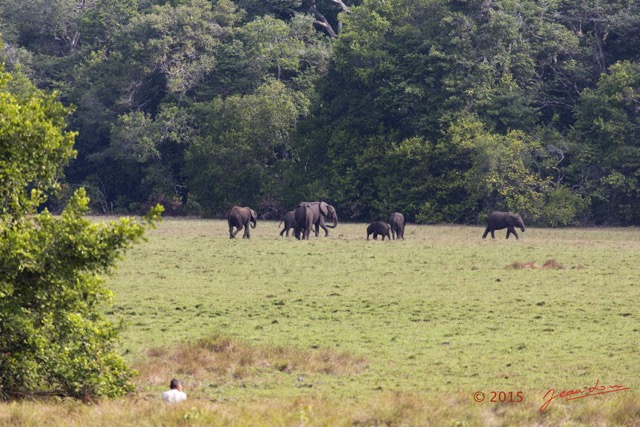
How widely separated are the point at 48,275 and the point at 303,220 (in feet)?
81.5

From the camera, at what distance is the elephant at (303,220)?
36.1 m

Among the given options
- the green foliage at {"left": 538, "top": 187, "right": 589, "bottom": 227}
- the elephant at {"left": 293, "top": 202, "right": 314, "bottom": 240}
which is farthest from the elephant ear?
the green foliage at {"left": 538, "top": 187, "right": 589, "bottom": 227}

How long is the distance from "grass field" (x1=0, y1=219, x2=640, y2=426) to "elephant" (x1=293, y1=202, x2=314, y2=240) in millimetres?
5950

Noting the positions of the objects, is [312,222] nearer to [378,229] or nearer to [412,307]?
[378,229]

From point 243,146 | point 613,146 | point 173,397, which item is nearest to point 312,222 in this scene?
point 613,146

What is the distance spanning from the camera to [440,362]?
14445mm

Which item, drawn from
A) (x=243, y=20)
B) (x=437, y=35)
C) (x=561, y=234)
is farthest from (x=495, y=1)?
(x=243, y=20)

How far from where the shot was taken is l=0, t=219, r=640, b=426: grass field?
10625 mm

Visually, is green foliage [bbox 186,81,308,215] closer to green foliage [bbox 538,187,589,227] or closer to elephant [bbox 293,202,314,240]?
green foliage [bbox 538,187,589,227]

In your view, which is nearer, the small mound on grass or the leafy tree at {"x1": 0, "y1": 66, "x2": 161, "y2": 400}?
the leafy tree at {"x1": 0, "y1": 66, "x2": 161, "y2": 400}

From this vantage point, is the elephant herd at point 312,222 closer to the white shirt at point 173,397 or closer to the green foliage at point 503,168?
the green foliage at point 503,168

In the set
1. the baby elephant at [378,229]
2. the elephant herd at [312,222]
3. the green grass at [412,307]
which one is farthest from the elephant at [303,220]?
the green grass at [412,307]

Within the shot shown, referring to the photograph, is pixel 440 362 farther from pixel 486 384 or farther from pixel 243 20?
pixel 243 20

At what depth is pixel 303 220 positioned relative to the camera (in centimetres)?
3609
